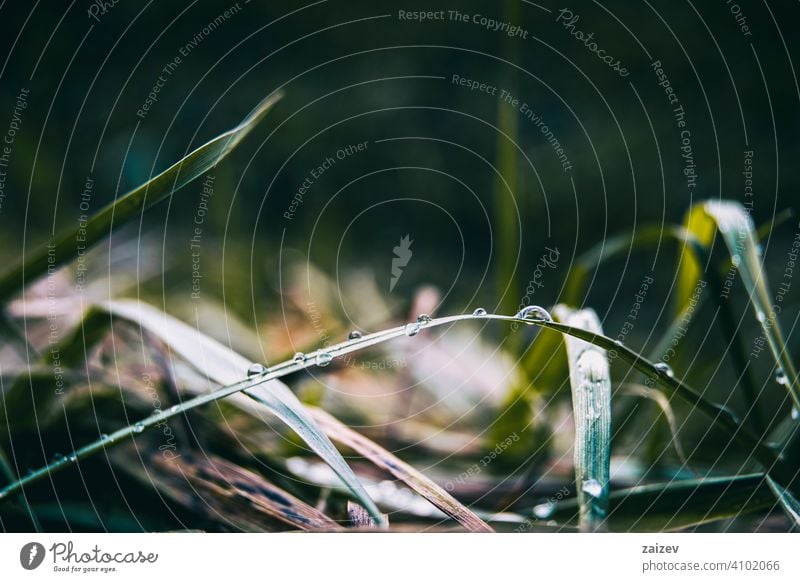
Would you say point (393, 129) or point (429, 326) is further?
point (393, 129)

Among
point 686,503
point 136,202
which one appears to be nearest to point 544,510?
point 686,503

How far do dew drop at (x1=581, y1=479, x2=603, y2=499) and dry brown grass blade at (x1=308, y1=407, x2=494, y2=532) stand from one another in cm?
6

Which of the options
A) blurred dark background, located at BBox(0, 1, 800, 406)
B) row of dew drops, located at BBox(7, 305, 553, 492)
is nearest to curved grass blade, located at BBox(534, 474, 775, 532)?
row of dew drops, located at BBox(7, 305, 553, 492)

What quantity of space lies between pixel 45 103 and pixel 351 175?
494 mm

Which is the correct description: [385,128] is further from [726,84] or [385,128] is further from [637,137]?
[726,84]

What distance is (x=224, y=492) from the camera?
1.33 ft

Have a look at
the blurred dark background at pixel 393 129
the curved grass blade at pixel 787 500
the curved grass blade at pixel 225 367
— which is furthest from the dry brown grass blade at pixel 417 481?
the blurred dark background at pixel 393 129

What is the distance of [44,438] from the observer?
0.43 m

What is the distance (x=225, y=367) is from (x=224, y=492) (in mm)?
84

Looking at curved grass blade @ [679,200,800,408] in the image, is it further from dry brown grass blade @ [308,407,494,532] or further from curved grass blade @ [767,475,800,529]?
dry brown grass blade @ [308,407,494,532]

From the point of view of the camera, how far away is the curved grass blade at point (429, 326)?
33 cm

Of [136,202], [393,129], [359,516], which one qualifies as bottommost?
[359,516]

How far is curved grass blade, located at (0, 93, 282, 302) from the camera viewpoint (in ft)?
1.18

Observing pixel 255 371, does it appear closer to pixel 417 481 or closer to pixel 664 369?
pixel 417 481
